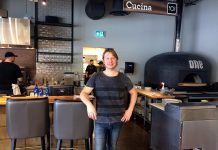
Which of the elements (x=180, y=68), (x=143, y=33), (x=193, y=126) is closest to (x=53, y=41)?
(x=143, y=33)

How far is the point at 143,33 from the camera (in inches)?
269

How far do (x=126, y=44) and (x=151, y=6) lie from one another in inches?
88.8

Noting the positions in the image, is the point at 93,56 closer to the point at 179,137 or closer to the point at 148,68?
the point at 148,68

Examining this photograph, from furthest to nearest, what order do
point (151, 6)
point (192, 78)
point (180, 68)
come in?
point (192, 78), point (180, 68), point (151, 6)

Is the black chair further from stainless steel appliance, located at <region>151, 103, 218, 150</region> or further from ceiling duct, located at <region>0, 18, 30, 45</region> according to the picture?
ceiling duct, located at <region>0, 18, 30, 45</region>

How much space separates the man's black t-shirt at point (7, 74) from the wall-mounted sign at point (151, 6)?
2.45m

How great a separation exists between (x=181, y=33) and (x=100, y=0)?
2934mm

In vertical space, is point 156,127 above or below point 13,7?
below

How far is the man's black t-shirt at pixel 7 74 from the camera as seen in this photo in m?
4.09

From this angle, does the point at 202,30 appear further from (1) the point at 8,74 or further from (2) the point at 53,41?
(1) the point at 8,74

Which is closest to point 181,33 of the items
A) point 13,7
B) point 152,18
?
point 152,18

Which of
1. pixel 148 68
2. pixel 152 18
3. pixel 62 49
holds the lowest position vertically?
pixel 148 68

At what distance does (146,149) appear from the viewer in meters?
3.72

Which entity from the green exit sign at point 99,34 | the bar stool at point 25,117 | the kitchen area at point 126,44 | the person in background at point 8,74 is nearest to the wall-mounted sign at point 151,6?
the kitchen area at point 126,44
